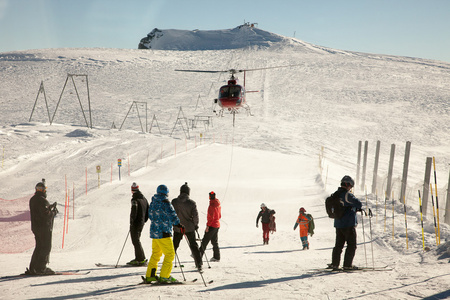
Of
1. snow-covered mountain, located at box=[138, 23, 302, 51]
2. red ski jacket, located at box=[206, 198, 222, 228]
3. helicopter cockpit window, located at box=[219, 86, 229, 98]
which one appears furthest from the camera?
snow-covered mountain, located at box=[138, 23, 302, 51]

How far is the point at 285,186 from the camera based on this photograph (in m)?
26.4

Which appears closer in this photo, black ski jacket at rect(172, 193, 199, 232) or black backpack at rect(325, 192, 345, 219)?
black backpack at rect(325, 192, 345, 219)

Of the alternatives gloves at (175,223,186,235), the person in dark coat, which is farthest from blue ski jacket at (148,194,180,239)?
the person in dark coat

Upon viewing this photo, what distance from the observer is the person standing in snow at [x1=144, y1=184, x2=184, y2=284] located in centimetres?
712

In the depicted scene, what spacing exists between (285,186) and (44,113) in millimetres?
57723

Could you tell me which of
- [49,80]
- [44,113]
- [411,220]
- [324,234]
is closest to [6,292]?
[324,234]

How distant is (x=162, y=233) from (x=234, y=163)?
25.1 metres

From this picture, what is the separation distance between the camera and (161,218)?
7.13 meters

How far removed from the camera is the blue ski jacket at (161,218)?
711 centimetres

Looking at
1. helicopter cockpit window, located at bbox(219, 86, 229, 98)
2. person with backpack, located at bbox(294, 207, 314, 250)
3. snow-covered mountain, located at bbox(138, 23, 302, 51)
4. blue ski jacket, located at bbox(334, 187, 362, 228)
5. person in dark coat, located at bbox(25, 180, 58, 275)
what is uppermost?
snow-covered mountain, located at bbox(138, 23, 302, 51)

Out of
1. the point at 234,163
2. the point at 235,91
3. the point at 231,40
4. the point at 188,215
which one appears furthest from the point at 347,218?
the point at 231,40

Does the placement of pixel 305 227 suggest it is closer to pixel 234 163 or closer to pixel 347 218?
pixel 347 218

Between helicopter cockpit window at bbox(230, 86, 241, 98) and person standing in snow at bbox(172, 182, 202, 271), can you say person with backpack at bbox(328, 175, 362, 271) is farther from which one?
helicopter cockpit window at bbox(230, 86, 241, 98)

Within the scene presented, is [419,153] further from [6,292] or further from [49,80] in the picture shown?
[49,80]
